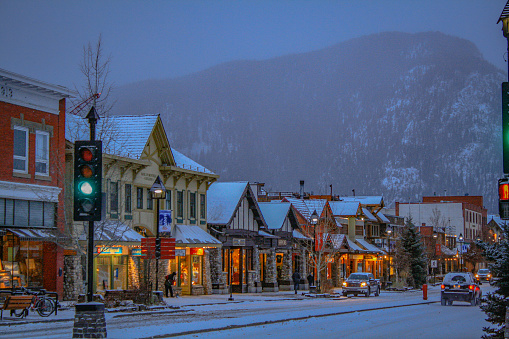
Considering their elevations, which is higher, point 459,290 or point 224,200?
point 224,200

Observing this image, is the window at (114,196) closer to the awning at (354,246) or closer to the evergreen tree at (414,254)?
the evergreen tree at (414,254)

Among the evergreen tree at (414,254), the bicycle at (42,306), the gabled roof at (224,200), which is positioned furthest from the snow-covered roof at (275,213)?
the bicycle at (42,306)

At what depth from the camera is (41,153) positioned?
114ft

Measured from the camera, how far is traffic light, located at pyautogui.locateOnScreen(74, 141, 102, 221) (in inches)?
669

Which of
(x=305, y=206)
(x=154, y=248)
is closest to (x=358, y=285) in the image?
(x=305, y=206)

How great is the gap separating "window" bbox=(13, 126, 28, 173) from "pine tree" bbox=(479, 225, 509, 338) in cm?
2167

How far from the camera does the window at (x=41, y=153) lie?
3459 centimetres

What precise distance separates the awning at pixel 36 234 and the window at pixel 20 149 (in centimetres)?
272

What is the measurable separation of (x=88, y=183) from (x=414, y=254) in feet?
186

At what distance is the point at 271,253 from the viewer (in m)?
58.2

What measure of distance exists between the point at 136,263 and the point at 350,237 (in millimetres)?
40500

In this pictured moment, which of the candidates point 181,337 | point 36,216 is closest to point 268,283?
point 36,216

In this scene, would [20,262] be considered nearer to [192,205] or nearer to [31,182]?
[31,182]

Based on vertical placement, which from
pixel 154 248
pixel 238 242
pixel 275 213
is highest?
pixel 275 213
